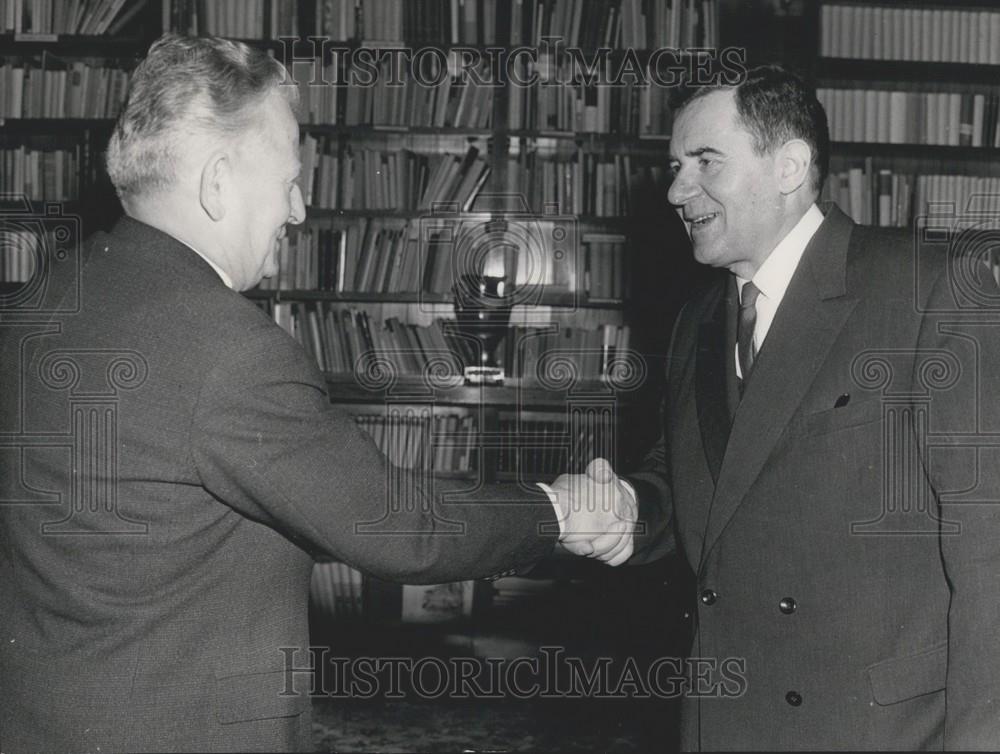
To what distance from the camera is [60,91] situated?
14.4 ft

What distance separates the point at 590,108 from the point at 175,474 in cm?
341

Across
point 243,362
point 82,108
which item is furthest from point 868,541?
point 82,108

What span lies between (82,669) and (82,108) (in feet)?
12.4

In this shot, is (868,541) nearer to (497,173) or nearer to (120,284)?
(120,284)

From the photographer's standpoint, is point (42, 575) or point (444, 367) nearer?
point (42, 575)

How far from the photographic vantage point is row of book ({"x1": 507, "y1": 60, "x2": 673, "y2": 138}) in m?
4.27

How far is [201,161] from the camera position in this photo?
1371 millimetres

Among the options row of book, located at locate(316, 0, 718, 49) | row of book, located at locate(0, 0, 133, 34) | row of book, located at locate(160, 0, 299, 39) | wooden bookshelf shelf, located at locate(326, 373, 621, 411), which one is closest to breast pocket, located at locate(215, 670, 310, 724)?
wooden bookshelf shelf, located at locate(326, 373, 621, 411)

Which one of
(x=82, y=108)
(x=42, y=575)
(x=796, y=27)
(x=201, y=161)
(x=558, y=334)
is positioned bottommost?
(x=42, y=575)

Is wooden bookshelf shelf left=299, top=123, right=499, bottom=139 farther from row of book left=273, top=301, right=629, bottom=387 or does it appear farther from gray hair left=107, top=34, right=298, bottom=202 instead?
gray hair left=107, top=34, right=298, bottom=202

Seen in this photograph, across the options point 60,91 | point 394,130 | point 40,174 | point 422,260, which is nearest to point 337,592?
point 422,260

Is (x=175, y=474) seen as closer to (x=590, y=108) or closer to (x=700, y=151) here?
(x=700, y=151)

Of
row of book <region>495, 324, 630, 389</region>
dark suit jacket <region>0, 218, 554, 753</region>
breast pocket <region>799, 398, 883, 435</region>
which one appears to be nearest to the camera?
dark suit jacket <region>0, 218, 554, 753</region>

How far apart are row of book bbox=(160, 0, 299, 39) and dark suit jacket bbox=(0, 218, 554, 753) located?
330cm
